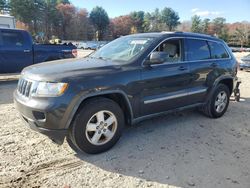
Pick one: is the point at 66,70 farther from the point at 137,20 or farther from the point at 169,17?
the point at 169,17

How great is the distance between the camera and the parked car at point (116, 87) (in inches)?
134

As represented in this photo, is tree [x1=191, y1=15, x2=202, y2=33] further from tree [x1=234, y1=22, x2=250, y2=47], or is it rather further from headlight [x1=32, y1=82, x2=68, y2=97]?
headlight [x1=32, y1=82, x2=68, y2=97]

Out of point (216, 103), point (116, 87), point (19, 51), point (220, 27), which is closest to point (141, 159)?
point (116, 87)

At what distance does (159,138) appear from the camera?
177 inches

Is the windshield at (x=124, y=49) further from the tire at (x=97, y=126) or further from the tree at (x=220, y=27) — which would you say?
the tree at (x=220, y=27)

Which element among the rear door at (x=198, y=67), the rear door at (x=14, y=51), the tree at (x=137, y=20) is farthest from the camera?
the tree at (x=137, y=20)

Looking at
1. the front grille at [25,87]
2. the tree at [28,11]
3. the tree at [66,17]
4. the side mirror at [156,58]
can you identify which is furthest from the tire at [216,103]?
the tree at [66,17]

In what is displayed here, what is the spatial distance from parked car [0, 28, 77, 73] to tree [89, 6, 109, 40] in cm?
7435

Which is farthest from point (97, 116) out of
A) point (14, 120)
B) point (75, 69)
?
point (14, 120)

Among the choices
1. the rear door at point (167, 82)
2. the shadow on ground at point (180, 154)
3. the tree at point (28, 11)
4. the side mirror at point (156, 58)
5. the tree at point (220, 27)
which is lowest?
the shadow on ground at point (180, 154)

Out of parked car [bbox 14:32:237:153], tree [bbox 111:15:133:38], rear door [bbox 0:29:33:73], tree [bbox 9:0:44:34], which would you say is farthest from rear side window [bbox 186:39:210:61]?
tree [bbox 111:15:133:38]

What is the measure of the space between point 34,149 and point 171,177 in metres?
2.07

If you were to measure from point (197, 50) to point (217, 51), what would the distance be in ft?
2.48

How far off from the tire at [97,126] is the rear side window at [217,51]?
2.73 meters
